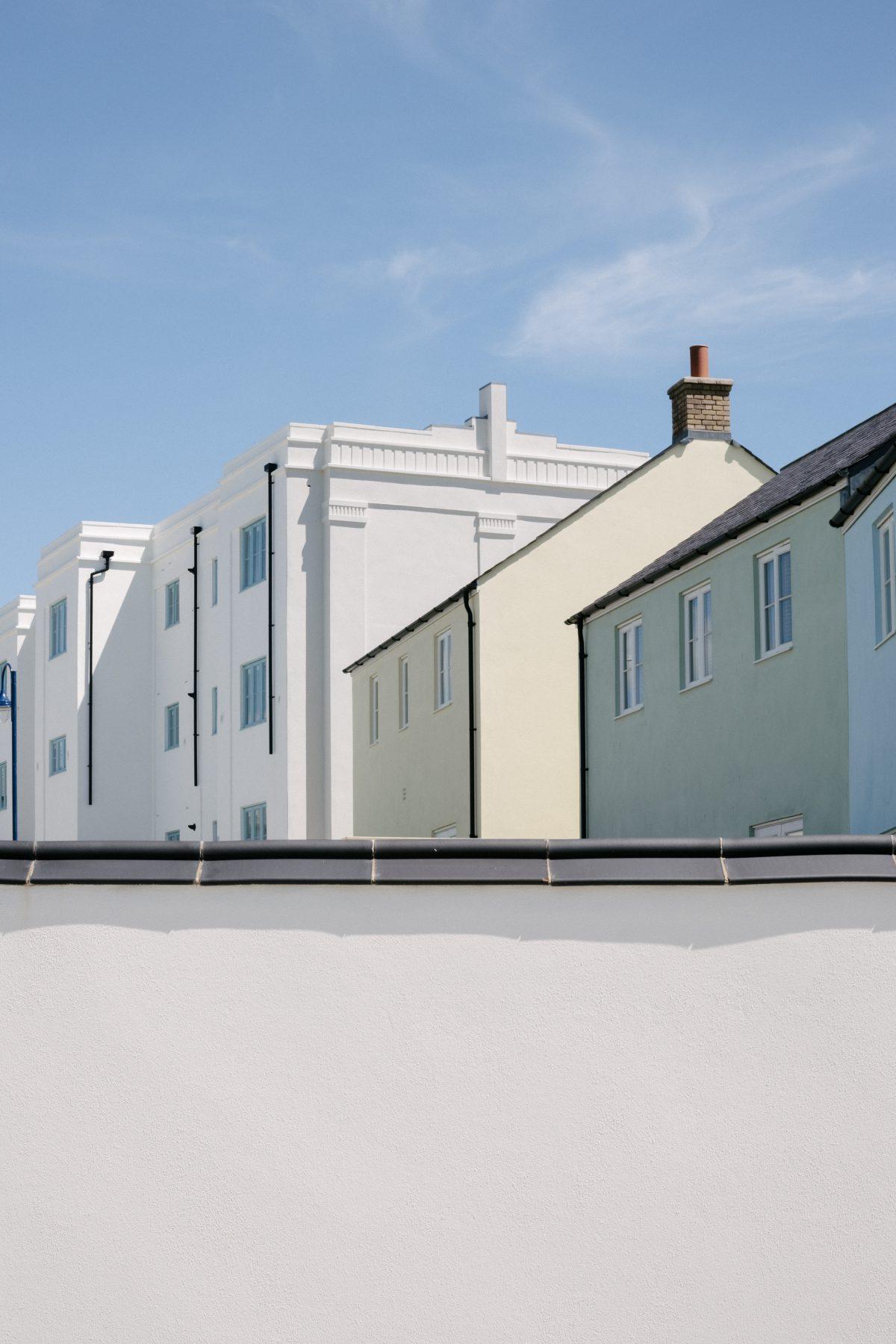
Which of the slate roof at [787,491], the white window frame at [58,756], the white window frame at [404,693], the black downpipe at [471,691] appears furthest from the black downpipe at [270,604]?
the slate roof at [787,491]

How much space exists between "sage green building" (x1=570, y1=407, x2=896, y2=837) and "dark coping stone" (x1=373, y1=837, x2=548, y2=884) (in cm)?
1171

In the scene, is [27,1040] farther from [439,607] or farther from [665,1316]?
[439,607]

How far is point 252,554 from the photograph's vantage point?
147 feet

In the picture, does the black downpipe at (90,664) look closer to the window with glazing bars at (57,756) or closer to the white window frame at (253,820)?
the window with glazing bars at (57,756)

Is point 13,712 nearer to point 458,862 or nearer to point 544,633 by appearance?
point 544,633

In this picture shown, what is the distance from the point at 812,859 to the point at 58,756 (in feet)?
163

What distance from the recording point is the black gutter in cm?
1584

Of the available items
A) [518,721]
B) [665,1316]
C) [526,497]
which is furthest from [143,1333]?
[526,497]

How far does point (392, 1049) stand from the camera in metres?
7.43

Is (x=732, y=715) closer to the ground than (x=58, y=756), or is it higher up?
closer to the ground

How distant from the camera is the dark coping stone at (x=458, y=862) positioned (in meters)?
7.50

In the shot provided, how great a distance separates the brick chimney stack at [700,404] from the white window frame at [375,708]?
28.9ft

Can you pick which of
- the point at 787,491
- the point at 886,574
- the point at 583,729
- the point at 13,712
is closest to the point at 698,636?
the point at 787,491

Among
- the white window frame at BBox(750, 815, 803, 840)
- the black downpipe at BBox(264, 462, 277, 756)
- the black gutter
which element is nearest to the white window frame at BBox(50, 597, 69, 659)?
the black downpipe at BBox(264, 462, 277, 756)
